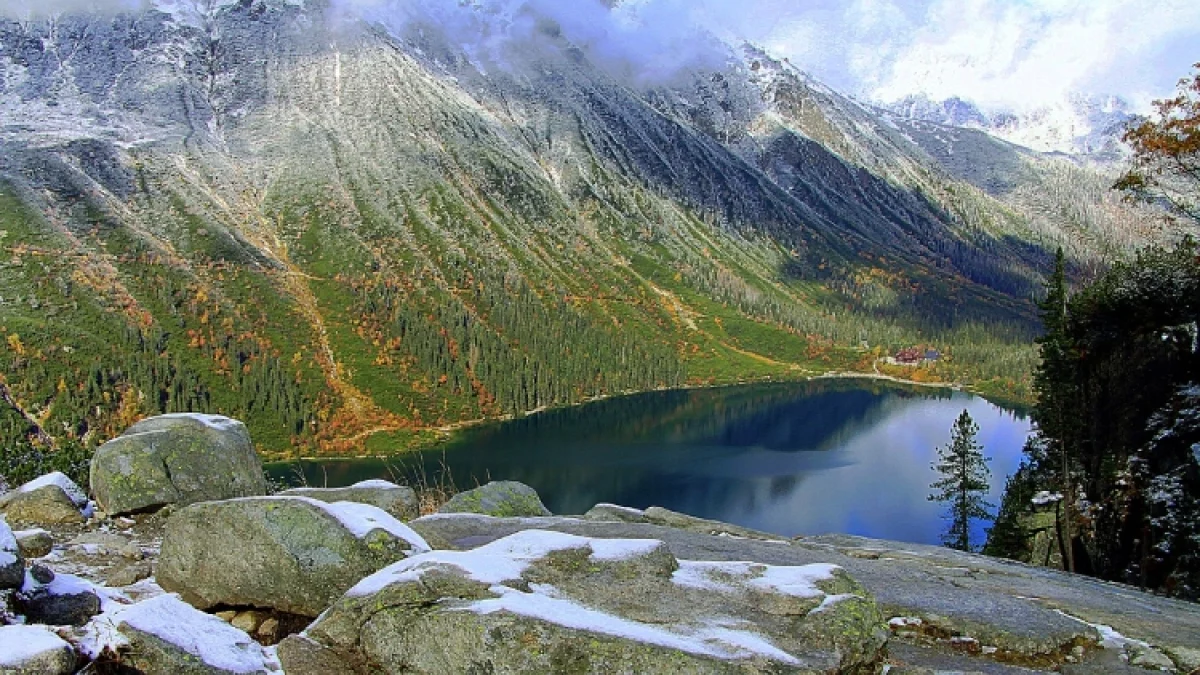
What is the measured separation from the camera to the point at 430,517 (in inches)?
722

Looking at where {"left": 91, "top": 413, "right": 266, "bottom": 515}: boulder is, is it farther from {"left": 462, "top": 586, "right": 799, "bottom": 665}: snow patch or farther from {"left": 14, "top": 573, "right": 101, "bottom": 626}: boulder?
{"left": 462, "top": 586, "right": 799, "bottom": 665}: snow patch

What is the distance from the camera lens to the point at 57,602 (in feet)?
35.4

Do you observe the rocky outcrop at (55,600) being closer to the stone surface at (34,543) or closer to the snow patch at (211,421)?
the stone surface at (34,543)

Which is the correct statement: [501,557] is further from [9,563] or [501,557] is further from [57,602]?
[9,563]

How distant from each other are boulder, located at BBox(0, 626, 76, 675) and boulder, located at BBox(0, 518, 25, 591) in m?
2.42

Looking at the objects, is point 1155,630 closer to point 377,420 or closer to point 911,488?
point 911,488

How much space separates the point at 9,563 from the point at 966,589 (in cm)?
1635

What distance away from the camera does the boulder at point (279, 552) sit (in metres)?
11.6

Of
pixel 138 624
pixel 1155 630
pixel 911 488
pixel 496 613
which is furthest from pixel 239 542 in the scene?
pixel 911 488

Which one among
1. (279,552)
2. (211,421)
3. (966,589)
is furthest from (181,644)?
(966,589)

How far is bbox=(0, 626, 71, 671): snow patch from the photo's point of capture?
7.66 m

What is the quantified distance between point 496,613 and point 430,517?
991 cm

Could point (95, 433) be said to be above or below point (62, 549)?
below

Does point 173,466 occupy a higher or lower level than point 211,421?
lower
